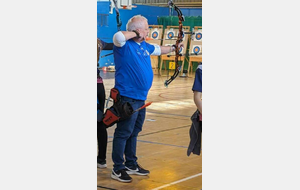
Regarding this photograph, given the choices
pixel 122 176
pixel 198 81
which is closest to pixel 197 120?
pixel 198 81

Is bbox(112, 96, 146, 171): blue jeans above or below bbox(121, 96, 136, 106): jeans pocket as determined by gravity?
below

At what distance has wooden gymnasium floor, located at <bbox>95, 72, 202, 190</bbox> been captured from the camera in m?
2.42

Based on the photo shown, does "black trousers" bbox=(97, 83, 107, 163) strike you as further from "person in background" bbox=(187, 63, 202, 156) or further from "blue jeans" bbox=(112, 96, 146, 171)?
"person in background" bbox=(187, 63, 202, 156)

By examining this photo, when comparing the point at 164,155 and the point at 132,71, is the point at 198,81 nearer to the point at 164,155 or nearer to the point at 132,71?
the point at 132,71

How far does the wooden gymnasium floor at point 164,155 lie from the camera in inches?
95.3

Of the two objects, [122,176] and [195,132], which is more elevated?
[195,132]

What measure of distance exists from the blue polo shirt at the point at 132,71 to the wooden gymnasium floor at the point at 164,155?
0.43 metres

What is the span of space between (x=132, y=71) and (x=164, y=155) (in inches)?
32.7

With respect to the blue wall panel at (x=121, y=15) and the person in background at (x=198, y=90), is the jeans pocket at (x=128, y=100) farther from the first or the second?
the blue wall panel at (x=121, y=15)

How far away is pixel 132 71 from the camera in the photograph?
237 cm

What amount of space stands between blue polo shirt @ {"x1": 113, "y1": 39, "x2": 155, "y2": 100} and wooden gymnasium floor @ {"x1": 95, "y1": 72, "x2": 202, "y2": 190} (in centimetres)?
43

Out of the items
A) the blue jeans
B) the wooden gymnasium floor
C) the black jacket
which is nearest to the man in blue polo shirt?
the blue jeans
